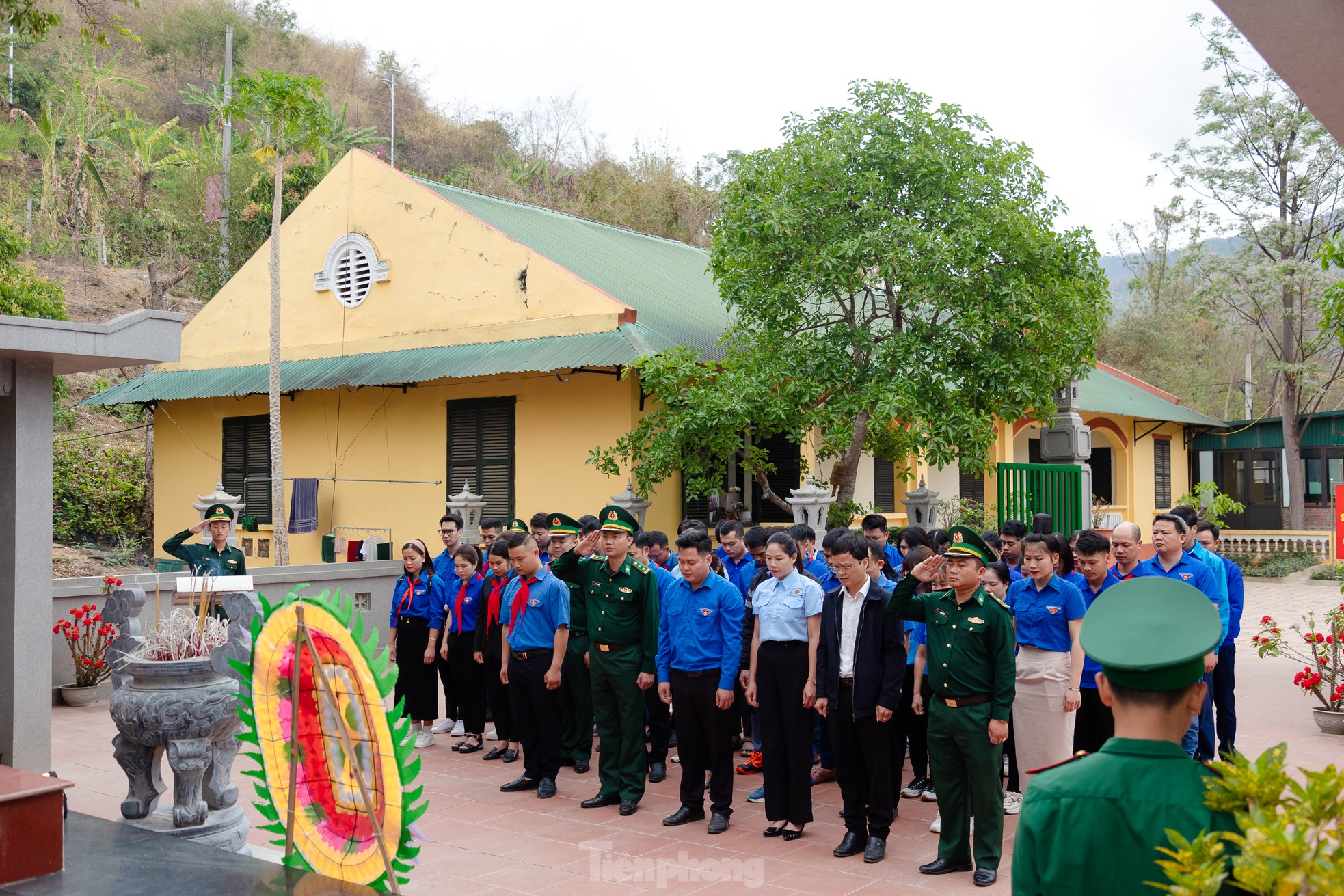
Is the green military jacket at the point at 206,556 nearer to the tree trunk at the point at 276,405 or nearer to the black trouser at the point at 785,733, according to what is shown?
the black trouser at the point at 785,733

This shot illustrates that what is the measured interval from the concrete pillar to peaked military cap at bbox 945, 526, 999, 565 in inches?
241

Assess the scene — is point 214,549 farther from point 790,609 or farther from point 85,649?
point 790,609

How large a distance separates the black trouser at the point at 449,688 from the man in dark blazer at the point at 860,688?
4239 millimetres

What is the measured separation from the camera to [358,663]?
388cm

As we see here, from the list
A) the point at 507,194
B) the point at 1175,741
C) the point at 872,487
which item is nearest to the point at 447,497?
the point at 872,487

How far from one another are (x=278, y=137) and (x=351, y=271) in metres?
2.62

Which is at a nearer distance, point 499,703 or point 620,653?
point 620,653

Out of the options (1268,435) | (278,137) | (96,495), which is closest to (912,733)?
(278,137)

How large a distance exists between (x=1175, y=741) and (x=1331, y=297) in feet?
15.2

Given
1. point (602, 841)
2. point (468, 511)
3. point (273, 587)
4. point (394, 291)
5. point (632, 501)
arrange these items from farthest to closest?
point (394, 291) < point (468, 511) < point (632, 501) < point (273, 587) < point (602, 841)

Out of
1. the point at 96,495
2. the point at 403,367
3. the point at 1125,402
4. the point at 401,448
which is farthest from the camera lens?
the point at 1125,402

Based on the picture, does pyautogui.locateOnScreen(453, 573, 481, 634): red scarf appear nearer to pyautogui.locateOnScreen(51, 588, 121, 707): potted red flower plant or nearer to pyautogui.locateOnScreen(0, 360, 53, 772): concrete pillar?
pyautogui.locateOnScreen(0, 360, 53, 772): concrete pillar

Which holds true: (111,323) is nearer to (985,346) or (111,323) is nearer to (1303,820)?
(1303,820)

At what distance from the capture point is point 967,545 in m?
5.93
